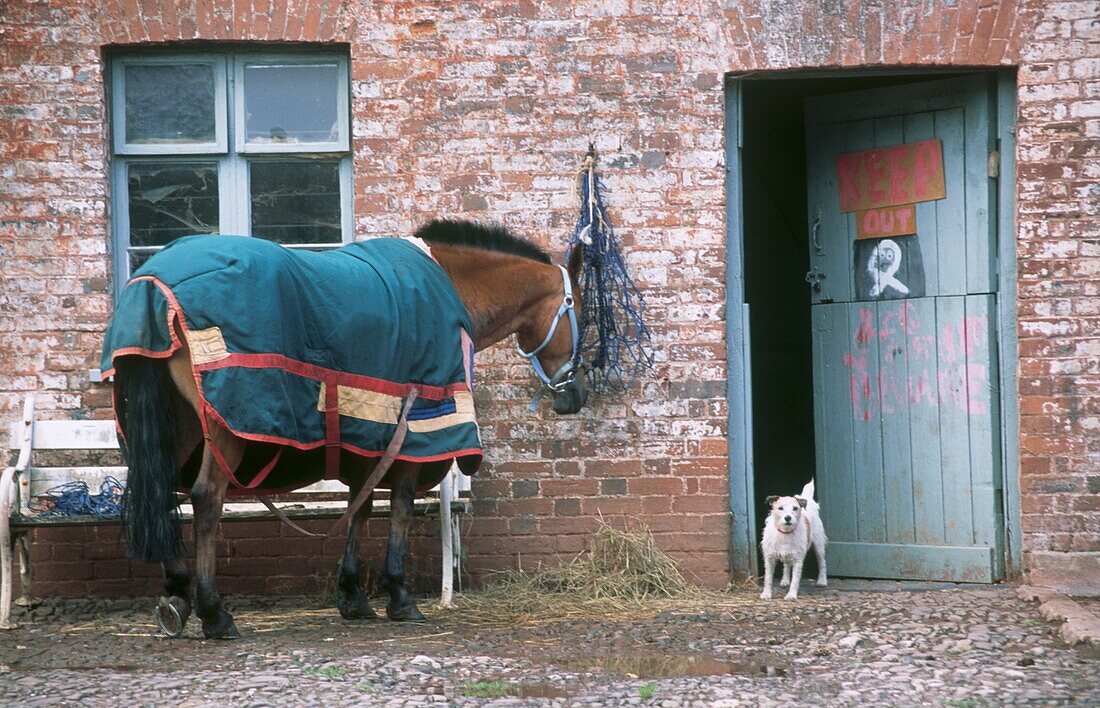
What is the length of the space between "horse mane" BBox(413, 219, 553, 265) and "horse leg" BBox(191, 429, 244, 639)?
5.08 ft

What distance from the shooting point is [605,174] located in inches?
273

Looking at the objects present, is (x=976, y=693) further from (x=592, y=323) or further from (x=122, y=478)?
(x=122, y=478)

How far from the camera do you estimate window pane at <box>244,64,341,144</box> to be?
275 inches

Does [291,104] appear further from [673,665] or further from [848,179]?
[673,665]

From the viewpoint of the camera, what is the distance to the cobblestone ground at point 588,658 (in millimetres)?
4355

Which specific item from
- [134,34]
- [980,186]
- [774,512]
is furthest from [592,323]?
[134,34]

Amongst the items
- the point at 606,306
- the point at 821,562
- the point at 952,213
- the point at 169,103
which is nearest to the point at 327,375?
the point at 606,306

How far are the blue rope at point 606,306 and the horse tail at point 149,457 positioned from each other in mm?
2404

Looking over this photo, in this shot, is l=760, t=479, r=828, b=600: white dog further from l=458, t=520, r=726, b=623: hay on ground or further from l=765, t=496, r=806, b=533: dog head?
l=458, t=520, r=726, b=623: hay on ground

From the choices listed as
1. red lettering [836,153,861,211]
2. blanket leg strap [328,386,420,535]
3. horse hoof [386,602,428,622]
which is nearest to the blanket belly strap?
blanket leg strap [328,386,420,535]

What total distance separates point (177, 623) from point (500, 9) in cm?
360

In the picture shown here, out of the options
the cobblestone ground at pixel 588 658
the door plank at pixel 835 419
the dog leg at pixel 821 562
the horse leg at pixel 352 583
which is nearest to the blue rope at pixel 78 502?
the cobblestone ground at pixel 588 658

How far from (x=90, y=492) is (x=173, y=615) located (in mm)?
1231

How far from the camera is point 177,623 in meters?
5.47
